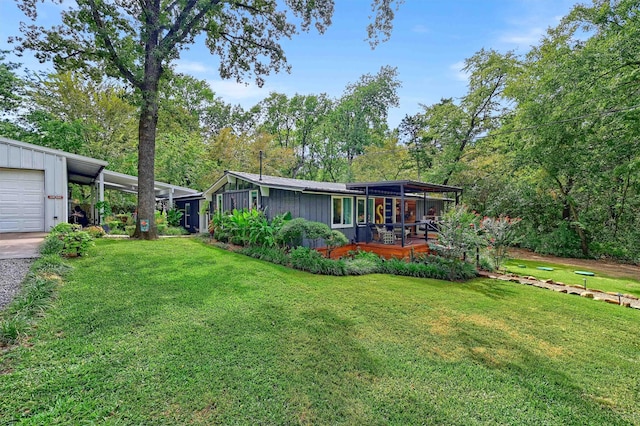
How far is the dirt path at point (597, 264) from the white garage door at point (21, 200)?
19.2 meters

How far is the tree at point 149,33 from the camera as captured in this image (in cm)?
1016

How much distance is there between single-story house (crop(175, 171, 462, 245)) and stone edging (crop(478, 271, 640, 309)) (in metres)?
3.55

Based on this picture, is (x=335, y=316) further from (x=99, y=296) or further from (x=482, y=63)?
(x=482, y=63)

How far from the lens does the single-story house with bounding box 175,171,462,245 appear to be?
35.4ft

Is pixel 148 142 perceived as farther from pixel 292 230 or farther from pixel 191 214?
pixel 191 214

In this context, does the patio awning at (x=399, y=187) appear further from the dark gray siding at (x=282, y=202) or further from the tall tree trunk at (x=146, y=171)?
the tall tree trunk at (x=146, y=171)

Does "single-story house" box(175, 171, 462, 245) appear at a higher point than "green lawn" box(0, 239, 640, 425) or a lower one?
higher

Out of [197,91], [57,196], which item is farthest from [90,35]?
[197,91]

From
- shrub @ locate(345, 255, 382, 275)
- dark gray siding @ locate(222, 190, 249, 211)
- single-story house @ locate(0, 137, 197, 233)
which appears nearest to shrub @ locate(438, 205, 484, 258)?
shrub @ locate(345, 255, 382, 275)

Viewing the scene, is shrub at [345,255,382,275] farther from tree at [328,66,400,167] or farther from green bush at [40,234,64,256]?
tree at [328,66,400,167]

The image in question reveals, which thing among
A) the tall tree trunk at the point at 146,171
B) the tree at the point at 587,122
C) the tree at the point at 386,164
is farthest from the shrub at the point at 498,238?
the tree at the point at 386,164

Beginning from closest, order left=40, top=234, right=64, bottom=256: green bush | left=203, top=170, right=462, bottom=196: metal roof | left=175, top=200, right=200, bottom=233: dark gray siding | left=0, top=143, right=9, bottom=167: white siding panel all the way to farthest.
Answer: left=40, top=234, right=64, bottom=256: green bush, left=0, top=143, right=9, bottom=167: white siding panel, left=203, top=170, right=462, bottom=196: metal roof, left=175, top=200, right=200, bottom=233: dark gray siding

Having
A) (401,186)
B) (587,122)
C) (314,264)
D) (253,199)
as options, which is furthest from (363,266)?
(587,122)

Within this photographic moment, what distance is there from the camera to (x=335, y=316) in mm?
4680
